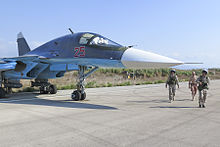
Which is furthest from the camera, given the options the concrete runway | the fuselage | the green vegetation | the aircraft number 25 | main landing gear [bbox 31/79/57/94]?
the green vegetation

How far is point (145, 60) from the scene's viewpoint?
666 cm

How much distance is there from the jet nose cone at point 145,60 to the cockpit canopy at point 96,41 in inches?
32.5

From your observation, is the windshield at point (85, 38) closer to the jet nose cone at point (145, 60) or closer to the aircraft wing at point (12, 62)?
the jet nose cone at point (145, 60)

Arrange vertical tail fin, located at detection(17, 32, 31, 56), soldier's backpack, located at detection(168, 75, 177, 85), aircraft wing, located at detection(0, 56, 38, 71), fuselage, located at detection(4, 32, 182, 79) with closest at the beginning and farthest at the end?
fuselage, located at detection(4, 32, 182, 79) → soldier's backpack, located at detection(168, 75, 177, 85) → aircraft wing, located at detection(0, 56, 38, 71) → vertical tail fin, located at detection(17, 32, 31, 56)

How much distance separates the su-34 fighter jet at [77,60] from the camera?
6930mm

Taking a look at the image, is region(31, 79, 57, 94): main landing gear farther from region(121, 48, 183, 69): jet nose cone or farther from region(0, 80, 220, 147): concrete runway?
region(121, 48, 183, 69): jet nose cone

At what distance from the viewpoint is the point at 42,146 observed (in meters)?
3.29

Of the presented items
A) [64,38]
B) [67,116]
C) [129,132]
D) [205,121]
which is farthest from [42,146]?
[64,38]

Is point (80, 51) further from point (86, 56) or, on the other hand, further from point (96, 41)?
point (96, 41)

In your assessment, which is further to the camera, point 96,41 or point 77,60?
point 77,60

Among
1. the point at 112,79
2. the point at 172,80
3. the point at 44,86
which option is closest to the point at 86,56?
the point at 172,80

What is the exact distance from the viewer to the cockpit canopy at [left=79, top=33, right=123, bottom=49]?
782 cm

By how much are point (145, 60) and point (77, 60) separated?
3320 millimetres

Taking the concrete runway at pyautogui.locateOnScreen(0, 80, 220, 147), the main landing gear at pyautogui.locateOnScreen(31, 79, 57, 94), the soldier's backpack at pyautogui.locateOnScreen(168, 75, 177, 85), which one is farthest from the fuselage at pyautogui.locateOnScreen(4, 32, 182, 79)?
the soldier's backpack at pyautogui.locateOnScreen(168, 75, 177, 85)
